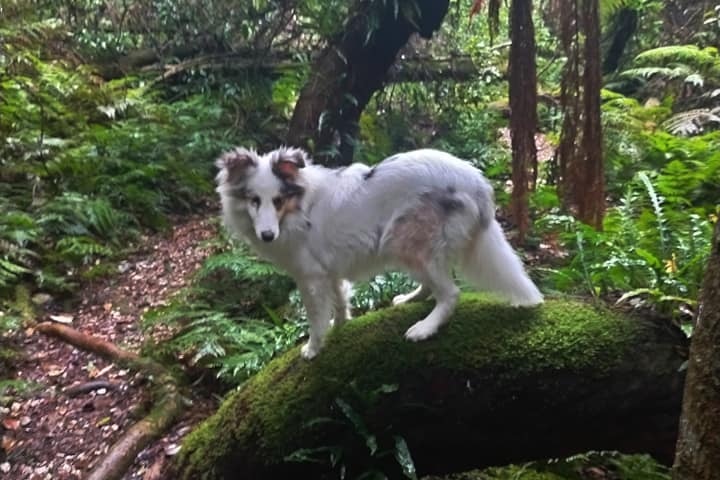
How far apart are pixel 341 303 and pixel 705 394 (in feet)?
7.63

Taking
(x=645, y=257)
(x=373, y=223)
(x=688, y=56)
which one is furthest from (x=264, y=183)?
(x=688, y=56)

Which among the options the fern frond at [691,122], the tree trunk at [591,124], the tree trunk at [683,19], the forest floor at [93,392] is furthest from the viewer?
the tree trunk at [683,19]

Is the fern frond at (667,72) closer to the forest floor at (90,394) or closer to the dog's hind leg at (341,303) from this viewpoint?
the forest floor at (90,394)

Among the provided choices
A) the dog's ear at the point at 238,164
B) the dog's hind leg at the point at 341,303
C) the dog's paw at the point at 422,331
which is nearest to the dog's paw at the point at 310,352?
the dog's hind leg at the point at 341,303

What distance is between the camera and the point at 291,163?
12.4 feet

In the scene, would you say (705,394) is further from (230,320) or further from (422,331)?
(230,320)

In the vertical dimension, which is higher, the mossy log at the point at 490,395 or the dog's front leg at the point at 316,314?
the dog's front leg at the point at 316,314

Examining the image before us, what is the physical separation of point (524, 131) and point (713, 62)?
20.0 feet

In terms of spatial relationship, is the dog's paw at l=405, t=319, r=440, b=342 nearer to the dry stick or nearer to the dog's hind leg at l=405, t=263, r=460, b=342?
the dog's hind leg at l=405, t=263, r=460, b=342

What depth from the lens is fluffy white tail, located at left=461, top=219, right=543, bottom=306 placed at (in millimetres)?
3854

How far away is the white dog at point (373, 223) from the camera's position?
377cm

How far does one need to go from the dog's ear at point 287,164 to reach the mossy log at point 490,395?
0.96 metres

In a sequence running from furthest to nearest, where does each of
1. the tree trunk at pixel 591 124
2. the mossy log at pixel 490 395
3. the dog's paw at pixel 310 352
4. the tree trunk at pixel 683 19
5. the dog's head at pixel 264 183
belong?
the tree trunk at pixel 683 19 < the tree trunk at pixel 591 124 < the dog's paw at pixel 310 352 < the dog's head at pixel 264 183 < the mossy log at pixel 490 395

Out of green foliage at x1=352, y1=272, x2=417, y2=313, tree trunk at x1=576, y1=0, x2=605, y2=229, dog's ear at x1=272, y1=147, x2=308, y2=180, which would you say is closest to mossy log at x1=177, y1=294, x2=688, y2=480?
dog's ear at x1=272, y1=147, x2=308, y2=180
